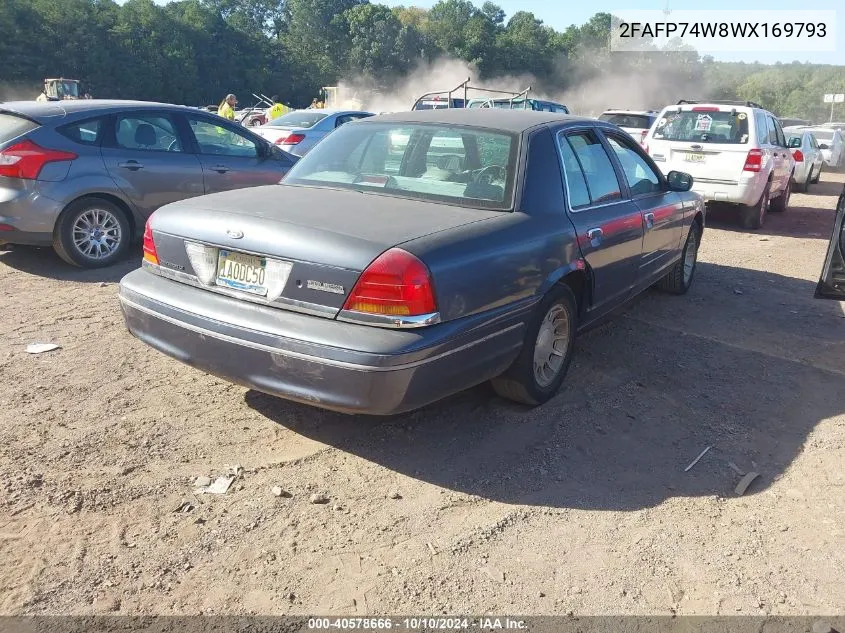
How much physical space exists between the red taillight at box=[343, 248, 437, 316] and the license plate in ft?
1.57

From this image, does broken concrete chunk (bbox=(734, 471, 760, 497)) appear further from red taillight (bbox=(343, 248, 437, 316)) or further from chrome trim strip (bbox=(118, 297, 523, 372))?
red taillight (bbox=(343, 248, 437, 316))

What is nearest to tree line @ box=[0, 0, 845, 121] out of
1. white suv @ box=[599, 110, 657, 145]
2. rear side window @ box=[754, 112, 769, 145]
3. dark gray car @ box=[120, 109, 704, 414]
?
white suv @ box=[599, 110, 657, 145]

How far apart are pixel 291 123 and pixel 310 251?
38.6 feet

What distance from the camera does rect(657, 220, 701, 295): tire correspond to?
661 cm

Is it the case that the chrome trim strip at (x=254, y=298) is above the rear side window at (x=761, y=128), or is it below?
below

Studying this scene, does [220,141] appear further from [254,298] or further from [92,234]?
[254,298]

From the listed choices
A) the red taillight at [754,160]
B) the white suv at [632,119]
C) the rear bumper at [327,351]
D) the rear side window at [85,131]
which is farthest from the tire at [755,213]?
the rear side window at [85,131]

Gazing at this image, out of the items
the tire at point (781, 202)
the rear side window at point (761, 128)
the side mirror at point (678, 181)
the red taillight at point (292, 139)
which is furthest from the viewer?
the red taillight at point (292, 139)

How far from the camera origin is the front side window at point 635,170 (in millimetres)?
5145

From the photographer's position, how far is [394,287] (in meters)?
3.10

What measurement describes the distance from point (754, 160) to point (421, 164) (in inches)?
312

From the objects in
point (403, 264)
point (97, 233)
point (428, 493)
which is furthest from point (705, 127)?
point (428, 493)

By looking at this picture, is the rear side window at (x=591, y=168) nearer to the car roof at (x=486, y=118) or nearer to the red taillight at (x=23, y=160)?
the car roof at (x=486, y=118)

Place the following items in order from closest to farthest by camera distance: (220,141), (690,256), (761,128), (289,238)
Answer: (289,238), (690,256), (220,141), (761,128)
